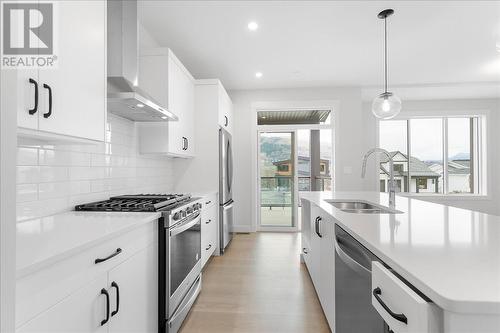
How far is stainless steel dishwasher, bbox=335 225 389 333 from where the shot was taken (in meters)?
1.39

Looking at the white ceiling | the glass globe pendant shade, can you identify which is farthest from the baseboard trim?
the glass globe pendant shade

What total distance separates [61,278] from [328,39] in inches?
134

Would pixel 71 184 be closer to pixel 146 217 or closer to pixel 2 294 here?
pixel 146 217

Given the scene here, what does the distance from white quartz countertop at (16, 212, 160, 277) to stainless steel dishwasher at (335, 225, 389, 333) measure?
1133 mm

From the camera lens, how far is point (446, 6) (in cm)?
258

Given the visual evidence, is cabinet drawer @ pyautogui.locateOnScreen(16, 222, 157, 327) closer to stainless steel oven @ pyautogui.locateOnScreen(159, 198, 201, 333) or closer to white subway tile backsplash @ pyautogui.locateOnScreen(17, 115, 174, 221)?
stainless steel oven @ pyautogui.locateOnScreen(159, 198, 201, 333)

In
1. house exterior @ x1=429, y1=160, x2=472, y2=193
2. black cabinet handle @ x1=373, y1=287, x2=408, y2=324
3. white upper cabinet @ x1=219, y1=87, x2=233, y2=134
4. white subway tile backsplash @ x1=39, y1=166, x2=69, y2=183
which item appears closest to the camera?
black cabinet handle @ x1=373, y1=287, x2=408, y2=324

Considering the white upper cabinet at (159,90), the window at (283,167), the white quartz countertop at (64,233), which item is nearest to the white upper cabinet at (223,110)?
the white upper cabinet at (159,90)

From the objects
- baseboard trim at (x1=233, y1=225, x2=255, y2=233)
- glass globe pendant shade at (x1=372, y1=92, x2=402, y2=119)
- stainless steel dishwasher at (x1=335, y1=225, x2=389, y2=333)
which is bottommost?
baseboard trim at (x1=233, y1=225, x2=255, y2=233)

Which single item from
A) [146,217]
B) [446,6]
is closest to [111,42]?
[146,217]

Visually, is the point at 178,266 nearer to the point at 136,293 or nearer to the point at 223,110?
the point at 136,293

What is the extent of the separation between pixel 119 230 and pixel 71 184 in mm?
840

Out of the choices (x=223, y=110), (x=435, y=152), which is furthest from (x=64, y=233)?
(x=435, y=152)

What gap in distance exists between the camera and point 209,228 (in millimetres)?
3162
